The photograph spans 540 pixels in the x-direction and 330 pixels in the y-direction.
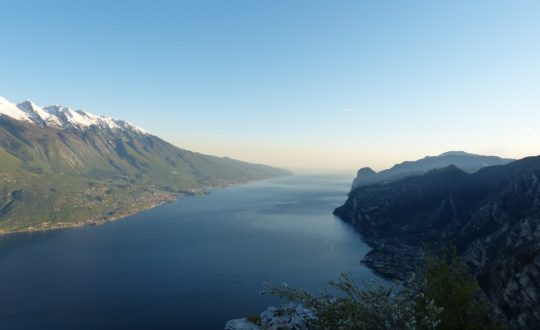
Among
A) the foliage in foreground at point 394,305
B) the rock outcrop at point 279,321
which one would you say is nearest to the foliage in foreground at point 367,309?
the foliage in foreground at point 394,305

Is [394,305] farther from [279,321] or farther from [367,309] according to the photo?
[279,321]

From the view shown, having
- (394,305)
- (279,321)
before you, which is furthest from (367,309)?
(279,321)

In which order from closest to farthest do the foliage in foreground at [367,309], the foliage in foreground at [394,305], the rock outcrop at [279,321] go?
the foliage in foreground at [367,309] < the foliage in foreground at [394,305] < the rock outcrop at [279,321]

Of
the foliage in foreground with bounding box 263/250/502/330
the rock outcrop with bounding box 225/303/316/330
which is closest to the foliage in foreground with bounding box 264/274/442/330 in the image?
the foliage in foreground with bounding box 263/250/502/330

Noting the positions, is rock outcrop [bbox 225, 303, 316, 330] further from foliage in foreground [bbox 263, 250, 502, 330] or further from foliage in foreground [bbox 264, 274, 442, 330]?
foliage in foreground [bbox 264, 274, 442, 330]

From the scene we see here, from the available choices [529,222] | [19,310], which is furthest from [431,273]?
[19,310]

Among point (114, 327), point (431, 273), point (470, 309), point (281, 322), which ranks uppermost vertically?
point (431, 273)

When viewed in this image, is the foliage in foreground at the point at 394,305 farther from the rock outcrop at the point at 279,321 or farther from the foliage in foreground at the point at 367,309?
the rock outcrop at the point at 279,321

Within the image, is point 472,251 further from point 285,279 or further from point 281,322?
point 281,322
